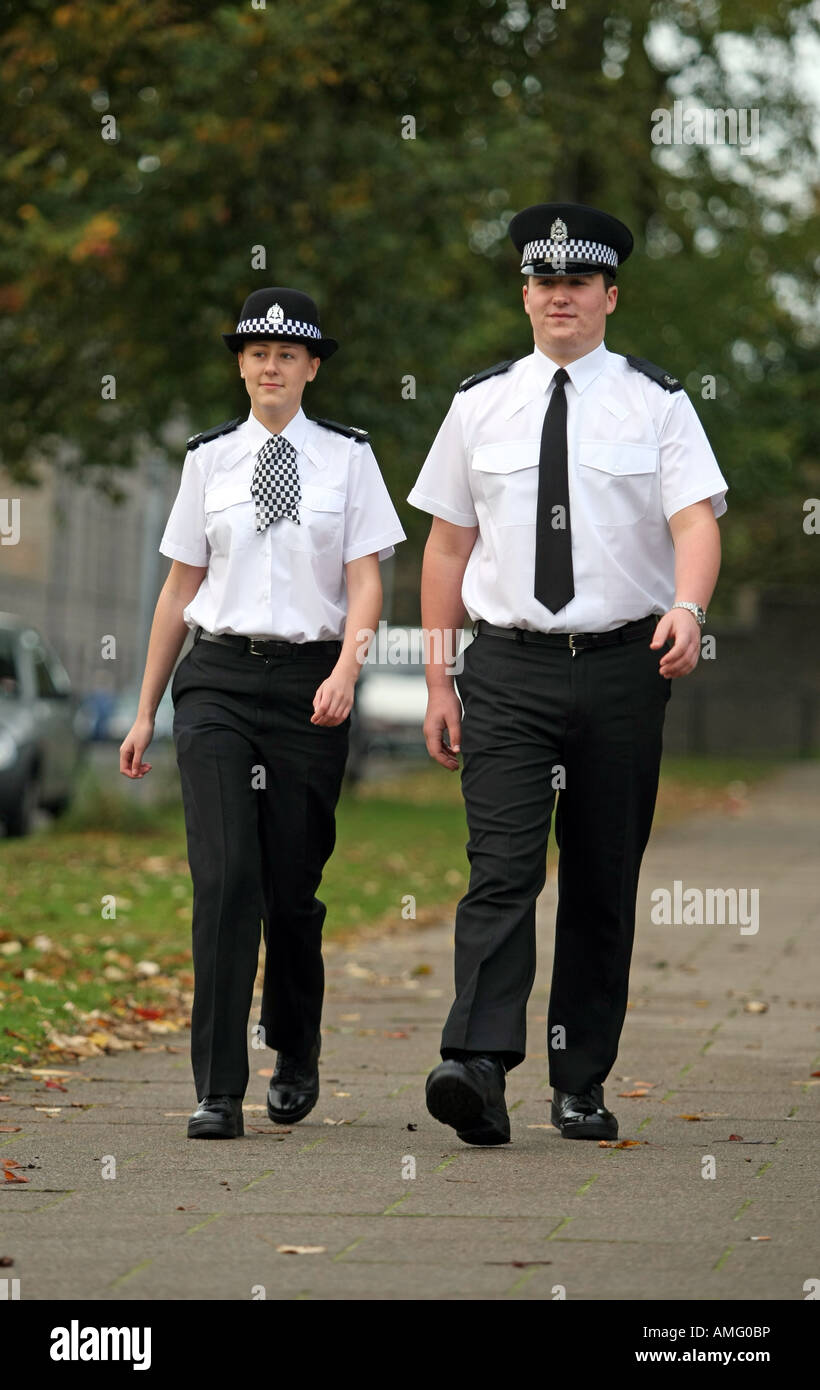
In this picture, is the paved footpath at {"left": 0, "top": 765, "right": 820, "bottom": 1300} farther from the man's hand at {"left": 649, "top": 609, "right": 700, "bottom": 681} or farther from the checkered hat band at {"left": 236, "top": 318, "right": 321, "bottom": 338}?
the checkered hat band at {"left": 236, "top": 318, "right": 321, "bottom": 338}

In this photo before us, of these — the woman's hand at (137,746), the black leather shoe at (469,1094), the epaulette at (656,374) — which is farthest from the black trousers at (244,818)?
the epaulette at (656,374)

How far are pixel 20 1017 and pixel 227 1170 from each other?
258 centimetres

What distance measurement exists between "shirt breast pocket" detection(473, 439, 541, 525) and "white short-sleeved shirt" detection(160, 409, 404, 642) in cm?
35

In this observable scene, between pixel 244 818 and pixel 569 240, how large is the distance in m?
1.68

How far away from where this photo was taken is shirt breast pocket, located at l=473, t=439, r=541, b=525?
18.3 feet

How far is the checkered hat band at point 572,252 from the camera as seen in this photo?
5.63 metres

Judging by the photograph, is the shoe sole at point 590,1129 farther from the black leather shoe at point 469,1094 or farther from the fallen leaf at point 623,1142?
the black leather shoe at point 469,1094

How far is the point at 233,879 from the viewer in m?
5.70

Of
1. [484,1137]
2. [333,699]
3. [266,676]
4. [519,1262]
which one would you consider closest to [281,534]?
[266,676]

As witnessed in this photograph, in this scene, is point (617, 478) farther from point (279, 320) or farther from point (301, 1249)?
point (301, 1249)

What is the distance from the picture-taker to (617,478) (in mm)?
5566

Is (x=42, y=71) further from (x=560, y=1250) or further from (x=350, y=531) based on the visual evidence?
(x=560, y=1250)

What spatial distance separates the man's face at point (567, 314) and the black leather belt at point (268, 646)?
0.96m
